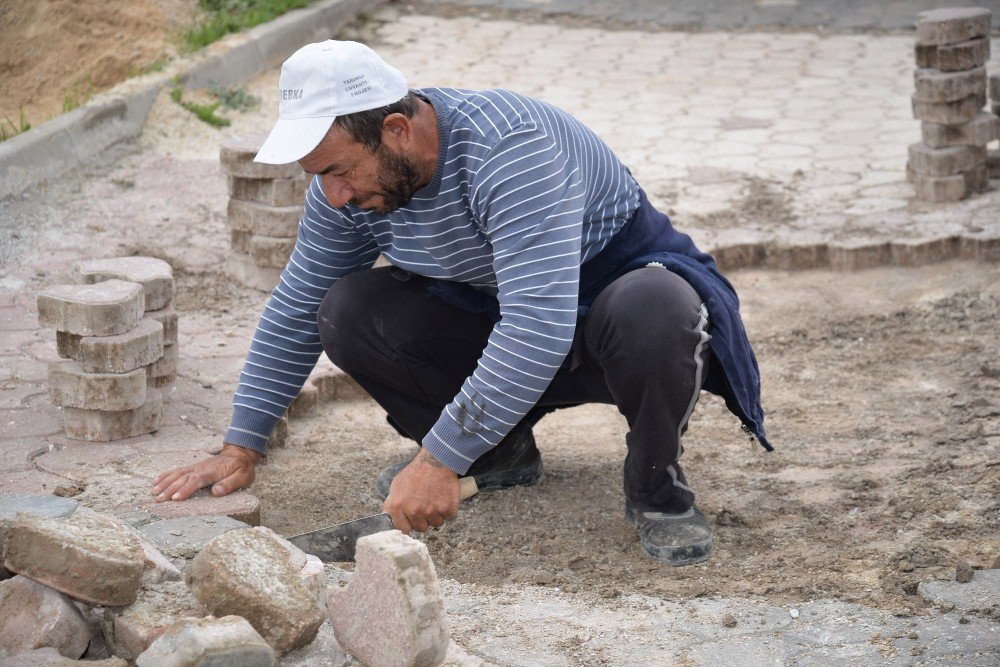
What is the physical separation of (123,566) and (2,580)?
0.29 metres

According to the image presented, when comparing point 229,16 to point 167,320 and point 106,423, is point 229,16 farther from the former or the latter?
point 106,423

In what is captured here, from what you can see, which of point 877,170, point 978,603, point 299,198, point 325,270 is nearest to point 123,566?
point 325,270

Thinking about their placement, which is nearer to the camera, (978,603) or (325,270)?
(978,603)

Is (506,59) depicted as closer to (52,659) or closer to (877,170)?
(877,170)

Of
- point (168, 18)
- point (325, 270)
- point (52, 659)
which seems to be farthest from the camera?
point (168, 18)

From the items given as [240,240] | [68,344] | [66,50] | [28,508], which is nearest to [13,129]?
[66,50]

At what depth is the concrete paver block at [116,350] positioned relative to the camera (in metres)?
3.44

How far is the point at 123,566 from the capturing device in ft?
7.73

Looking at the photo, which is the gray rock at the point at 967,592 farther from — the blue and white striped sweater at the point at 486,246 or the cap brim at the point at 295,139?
the cap brim at the point at 295,139

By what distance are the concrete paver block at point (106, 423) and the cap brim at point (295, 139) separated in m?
1.25

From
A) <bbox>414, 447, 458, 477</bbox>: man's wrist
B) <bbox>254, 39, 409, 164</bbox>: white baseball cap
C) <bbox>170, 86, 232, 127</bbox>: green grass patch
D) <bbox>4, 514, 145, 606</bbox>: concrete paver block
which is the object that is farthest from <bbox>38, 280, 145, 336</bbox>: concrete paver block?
<bbox>170, 86, 232, 127</bbox>: green grass patch

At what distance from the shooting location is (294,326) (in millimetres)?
3336

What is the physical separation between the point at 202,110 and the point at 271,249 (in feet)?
9.29

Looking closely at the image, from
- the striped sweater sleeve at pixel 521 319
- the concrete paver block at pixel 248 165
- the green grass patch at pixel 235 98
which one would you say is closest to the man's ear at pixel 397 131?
the striped sweater sleeve at pixel 521 319
